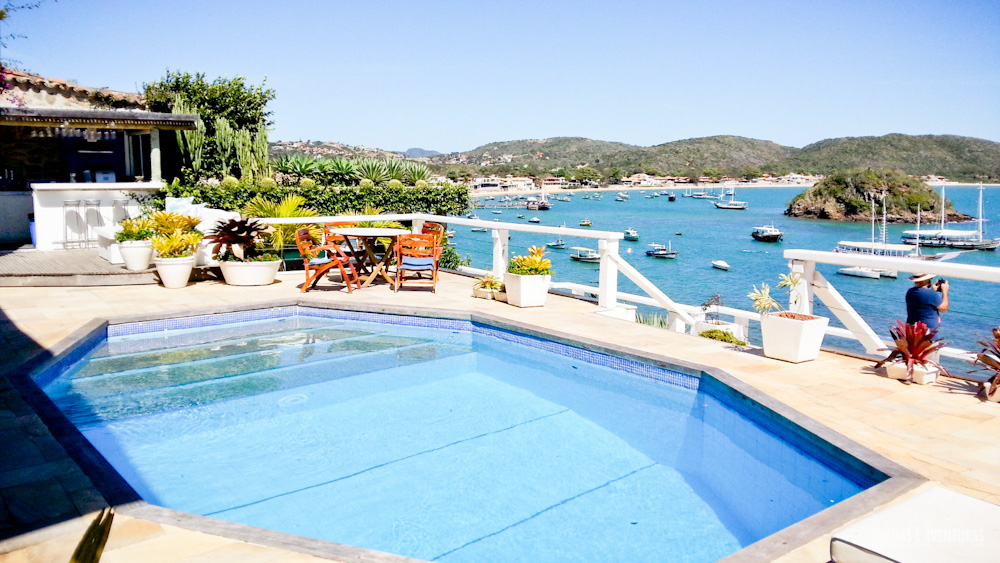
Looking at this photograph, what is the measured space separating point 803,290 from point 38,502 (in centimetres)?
539

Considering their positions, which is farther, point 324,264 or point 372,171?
point 372,171

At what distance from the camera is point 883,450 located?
3.78 meters

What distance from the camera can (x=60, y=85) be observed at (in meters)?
19.5

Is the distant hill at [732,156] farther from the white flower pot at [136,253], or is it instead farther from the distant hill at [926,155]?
the white flower pot at [136,253]

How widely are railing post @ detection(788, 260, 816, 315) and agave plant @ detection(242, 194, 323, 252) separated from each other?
6.54 m

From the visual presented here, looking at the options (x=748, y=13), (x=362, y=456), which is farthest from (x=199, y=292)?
(x=748, y=13)

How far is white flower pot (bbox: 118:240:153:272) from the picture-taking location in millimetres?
9031

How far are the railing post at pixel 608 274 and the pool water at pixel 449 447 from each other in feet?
4.36

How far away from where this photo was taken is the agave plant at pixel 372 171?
15875 millimetres

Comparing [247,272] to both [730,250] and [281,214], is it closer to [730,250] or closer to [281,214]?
[281,214]

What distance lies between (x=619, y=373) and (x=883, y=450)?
2.43 meters

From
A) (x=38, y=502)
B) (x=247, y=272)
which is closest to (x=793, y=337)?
(x=38, y=502)

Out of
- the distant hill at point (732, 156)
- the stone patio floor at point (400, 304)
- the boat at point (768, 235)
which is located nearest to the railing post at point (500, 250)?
the stone patio floor at point (400, 304)

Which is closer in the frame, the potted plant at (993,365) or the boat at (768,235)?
the potted plant at (993,365)
